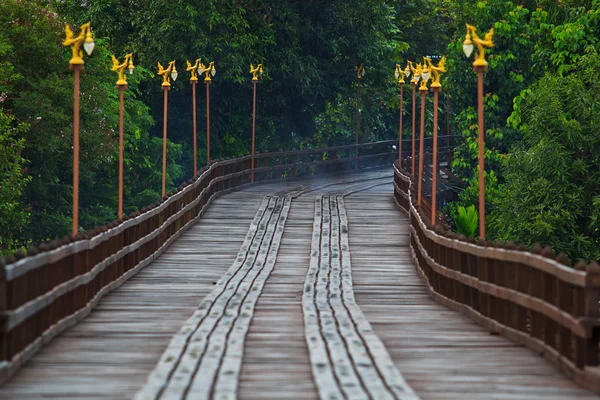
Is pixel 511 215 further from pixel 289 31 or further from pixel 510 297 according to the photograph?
pixel 510 297

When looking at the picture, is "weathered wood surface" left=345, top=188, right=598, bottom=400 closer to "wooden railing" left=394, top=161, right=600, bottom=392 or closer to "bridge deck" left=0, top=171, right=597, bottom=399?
"bridge deck" left=0, top=171, right=597, bottom=399

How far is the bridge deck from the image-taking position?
32.6 ft

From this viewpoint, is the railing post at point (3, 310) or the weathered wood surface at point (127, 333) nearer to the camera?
the weathered wood surface at point (127, 333)

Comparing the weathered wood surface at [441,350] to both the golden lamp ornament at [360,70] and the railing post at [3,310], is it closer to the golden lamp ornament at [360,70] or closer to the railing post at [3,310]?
the railing post at [3,310]

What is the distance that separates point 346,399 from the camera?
30.4 feet

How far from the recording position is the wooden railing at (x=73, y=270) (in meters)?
10.7

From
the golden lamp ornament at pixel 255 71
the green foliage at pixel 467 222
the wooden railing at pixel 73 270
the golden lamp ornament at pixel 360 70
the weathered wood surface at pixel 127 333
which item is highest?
the golden lamp ornament at pixel 360 70

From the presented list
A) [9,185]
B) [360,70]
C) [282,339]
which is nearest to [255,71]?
[9,185]

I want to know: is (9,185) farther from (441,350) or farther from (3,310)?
(3,310)

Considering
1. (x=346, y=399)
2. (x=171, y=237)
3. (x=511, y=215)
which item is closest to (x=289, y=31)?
(x=511, y=215)

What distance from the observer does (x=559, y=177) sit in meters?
35.1

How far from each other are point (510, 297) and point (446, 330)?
129cm

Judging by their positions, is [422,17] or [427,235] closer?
[427,235]

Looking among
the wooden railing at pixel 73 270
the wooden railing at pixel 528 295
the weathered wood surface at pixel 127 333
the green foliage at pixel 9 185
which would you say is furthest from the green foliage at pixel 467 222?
the wooden railing at pixel 528 295
